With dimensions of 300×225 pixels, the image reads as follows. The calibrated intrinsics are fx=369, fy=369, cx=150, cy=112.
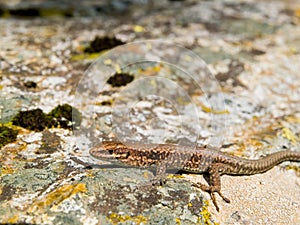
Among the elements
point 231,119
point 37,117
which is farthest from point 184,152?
point 37,117

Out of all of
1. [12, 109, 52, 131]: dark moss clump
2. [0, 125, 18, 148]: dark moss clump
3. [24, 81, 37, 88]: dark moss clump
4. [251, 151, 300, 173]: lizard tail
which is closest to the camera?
[0, 125, 18, 148]: dark moss clump

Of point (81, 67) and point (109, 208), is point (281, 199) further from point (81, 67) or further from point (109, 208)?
point (81, 67)

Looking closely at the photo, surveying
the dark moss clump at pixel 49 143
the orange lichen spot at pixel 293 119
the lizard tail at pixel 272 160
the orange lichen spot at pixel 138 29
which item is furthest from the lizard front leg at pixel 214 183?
the orange lichen spot at pixel 138 29

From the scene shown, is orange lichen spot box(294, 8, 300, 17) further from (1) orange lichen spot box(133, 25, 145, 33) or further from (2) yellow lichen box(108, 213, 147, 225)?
(2) yellow lichen box(108, 213, 147, 225)

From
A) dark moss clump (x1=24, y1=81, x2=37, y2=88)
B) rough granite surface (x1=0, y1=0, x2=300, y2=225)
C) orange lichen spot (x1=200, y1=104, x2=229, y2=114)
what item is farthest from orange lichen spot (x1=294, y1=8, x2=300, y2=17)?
dark moss clump (x1=24, y1=81, x2=37, y2=88)

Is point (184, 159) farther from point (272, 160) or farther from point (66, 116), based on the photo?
point (66, 116)

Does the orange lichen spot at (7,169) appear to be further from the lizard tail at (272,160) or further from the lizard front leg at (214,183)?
the lizard tail at (272,160)
